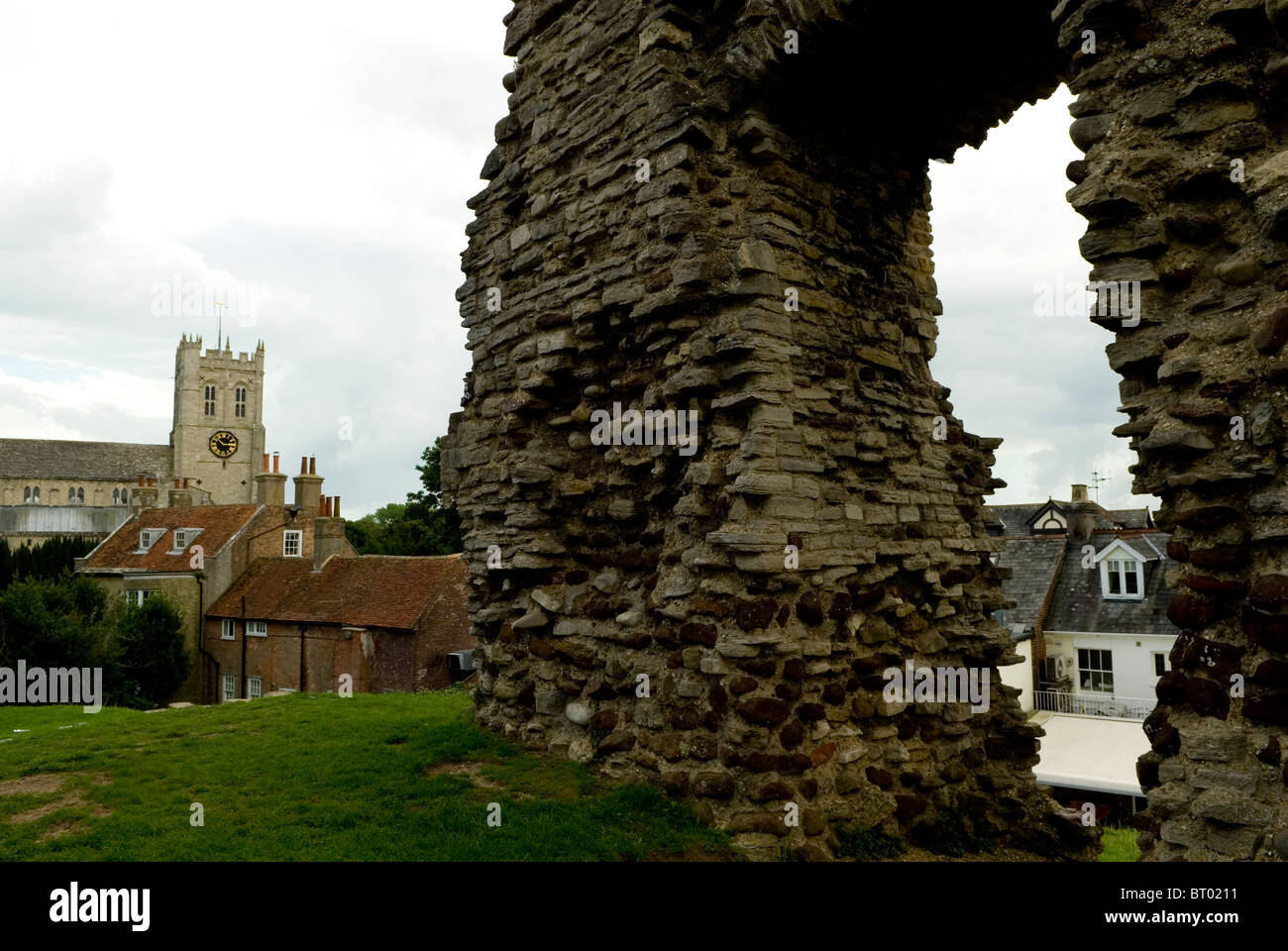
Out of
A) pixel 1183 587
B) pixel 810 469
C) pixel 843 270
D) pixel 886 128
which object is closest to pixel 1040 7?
pixel 886 128

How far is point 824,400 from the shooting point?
6.20 metres

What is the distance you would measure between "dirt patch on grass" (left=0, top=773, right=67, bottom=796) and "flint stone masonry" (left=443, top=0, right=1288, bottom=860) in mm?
3456

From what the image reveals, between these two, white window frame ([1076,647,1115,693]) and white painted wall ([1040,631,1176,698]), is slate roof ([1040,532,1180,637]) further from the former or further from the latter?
white window frame ([1076,647,1115,693])

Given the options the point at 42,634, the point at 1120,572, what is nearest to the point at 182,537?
the point at 42,634

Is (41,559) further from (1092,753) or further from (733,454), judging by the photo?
(733,454)

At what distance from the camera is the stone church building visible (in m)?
83.1

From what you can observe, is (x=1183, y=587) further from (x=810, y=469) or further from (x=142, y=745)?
(x=142, y=745)

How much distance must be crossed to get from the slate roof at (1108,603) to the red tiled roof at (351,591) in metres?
17.2

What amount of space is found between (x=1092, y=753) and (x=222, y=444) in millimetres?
95836

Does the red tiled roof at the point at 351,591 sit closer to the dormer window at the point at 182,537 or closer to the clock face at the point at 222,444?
the dormer window at the point at 182,537

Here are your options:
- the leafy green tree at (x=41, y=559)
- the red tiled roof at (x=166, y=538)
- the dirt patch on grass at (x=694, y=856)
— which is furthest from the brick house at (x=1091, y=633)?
the leafy green tree at (x=41, y=559)

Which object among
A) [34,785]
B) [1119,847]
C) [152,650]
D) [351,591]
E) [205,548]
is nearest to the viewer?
[34,785]

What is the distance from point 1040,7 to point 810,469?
11.3 feet

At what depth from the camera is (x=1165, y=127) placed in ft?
13.4
